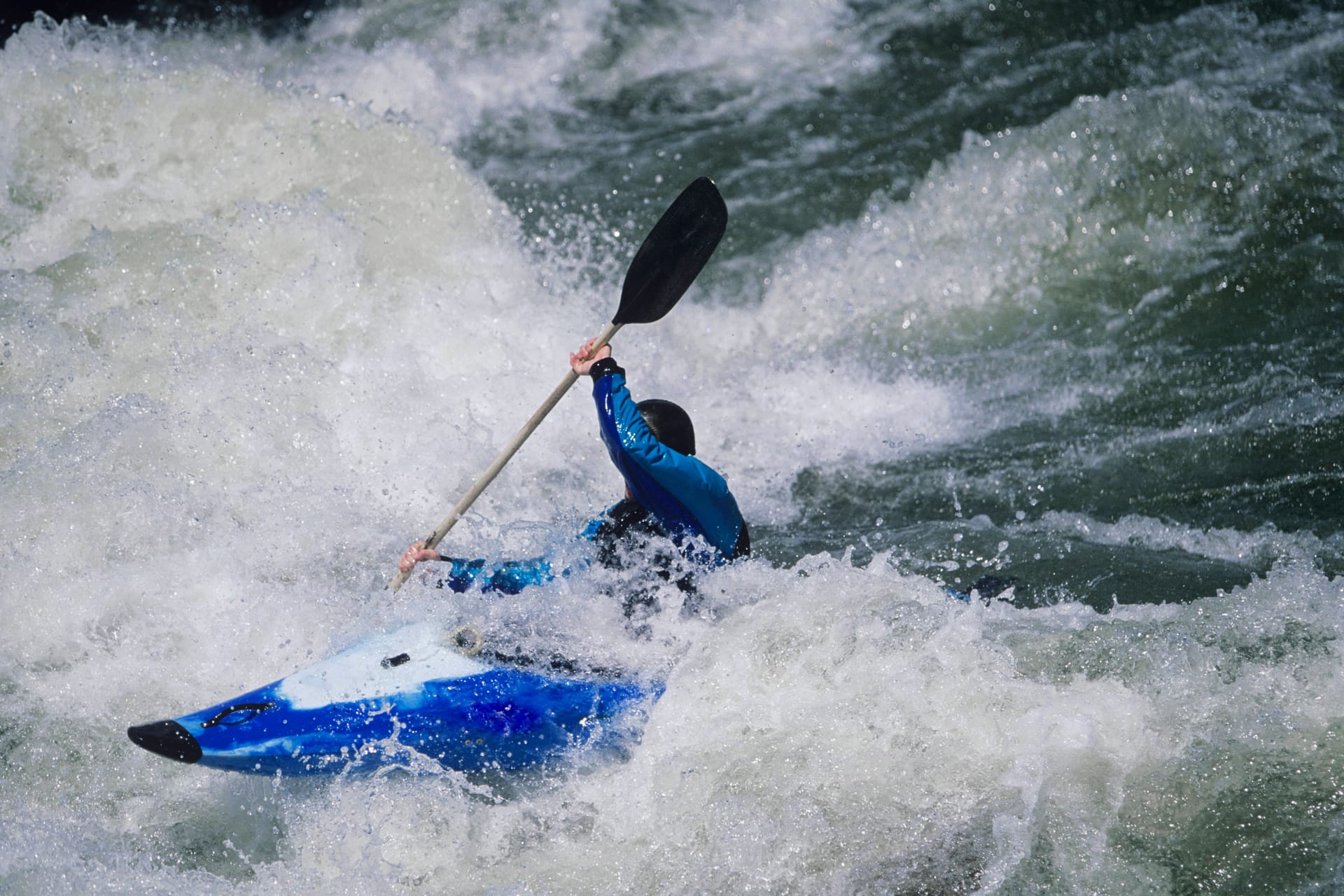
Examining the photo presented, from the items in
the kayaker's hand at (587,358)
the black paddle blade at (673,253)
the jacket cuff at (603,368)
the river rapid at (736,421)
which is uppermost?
the black paddle blade at (673,253)

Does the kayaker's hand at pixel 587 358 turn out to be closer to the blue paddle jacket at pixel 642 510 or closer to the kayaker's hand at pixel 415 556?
the blue paddle jacket at pixel 642 510

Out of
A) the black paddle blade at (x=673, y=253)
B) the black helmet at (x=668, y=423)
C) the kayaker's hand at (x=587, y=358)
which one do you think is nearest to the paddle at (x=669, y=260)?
the black paddle blade at (x=673, y=253)

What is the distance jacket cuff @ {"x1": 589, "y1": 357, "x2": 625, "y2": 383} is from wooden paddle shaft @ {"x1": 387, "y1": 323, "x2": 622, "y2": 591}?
5 cm

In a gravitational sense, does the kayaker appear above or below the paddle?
below

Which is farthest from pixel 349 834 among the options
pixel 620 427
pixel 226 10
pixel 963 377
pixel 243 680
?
pixel 226 10

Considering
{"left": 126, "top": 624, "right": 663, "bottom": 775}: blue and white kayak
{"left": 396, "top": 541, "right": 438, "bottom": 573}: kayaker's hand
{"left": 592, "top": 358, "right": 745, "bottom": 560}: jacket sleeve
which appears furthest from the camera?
{"left": 396, "top": 541, "right": 438, "bottom": 573}: kayaker's hand

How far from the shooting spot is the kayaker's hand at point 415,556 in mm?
3641

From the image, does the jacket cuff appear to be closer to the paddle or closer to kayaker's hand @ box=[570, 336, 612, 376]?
A: kayaker's hand @ box=[570, 336, 612, 376]

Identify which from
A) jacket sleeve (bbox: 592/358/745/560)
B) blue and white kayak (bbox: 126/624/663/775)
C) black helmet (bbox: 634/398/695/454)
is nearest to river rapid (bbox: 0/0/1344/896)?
blue and white kayak (bbox: 126/624/663/775)

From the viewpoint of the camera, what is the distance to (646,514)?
3.59 m

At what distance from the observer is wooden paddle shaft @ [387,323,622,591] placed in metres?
3.51

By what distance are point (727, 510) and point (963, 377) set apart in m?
2.42

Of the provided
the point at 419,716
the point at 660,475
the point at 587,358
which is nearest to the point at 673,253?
the point at 587,358

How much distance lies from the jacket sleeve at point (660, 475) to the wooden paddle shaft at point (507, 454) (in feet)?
0.28
